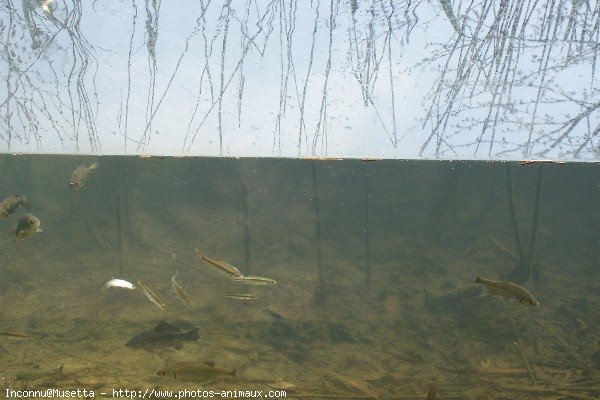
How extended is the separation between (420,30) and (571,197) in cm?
1856

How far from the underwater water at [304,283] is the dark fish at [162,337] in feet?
0.14

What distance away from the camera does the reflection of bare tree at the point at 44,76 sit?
5.42 m

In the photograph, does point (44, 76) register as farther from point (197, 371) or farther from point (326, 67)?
point (197, 371)

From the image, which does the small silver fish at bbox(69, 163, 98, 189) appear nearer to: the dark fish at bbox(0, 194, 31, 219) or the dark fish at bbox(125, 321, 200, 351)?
the dark fish at bbox(0, 194, 31, 219)

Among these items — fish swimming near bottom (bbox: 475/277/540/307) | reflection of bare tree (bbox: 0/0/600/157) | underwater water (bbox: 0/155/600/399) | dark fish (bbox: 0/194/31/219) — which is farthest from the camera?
underwater water (bbox: 0/155/600/399)

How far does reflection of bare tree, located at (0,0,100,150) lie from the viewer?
17.8 feet

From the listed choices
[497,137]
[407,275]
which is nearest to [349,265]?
[407,275]

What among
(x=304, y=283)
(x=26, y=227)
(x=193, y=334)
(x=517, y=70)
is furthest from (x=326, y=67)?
(x=304, y=283)

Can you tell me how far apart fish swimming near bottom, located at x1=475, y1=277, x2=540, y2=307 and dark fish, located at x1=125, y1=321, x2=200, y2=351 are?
322 centimetres

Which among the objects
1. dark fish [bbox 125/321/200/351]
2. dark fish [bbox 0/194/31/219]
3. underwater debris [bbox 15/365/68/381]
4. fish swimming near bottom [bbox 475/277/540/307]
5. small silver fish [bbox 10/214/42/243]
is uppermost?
dark fish [bbox 0/194/31/219]

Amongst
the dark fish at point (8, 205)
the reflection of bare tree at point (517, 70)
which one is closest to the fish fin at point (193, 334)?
the dark fish at point (8, 205)

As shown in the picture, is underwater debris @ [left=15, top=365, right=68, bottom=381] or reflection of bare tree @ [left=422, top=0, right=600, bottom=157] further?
underwater debris @ [left=15, top=365, right=68, bottom=381]

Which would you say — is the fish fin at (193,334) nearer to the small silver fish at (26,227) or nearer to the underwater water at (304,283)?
the underwater water at (304,283)

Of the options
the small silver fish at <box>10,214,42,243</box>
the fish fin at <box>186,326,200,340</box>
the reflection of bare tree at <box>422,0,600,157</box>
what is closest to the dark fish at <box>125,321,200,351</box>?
the fish fin at <box>186,326,200,340</box>
